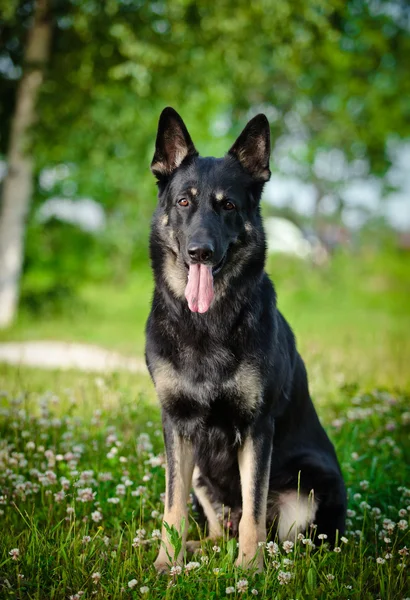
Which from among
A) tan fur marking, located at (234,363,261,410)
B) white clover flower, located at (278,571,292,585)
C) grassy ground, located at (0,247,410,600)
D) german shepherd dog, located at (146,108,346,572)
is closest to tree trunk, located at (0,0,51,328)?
grassy ground, located at (0,247,410,600)

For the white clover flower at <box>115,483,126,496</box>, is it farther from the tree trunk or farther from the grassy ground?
the tree trunk

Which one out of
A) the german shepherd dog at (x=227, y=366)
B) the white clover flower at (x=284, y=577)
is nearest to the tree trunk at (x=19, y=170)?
the german shepherd dog at (x=227, y=366)

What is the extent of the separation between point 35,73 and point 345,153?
16.7 meters

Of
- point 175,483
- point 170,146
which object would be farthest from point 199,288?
point 175,483

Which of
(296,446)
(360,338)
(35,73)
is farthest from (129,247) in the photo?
(296,446)

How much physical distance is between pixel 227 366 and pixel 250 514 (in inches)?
29.1

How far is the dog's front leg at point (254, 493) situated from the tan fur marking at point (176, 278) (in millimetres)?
855

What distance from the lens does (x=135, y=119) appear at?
41.4 ft

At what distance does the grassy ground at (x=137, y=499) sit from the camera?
2.85m

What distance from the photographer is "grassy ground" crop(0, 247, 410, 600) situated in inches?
112

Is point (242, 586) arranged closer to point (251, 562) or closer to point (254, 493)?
point (251, 562)

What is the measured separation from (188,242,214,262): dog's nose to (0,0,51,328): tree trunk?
9.22 m

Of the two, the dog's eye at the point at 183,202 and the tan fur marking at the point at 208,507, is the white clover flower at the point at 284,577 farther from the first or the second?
the dog's eye at the point at 183,202

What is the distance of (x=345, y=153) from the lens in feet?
84.7
